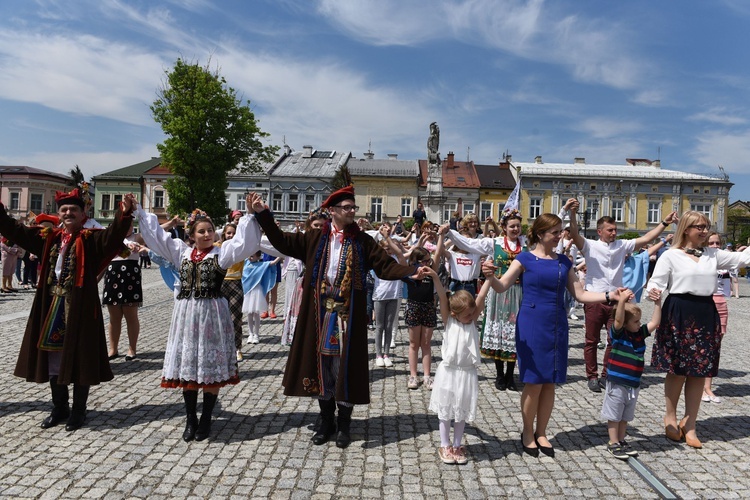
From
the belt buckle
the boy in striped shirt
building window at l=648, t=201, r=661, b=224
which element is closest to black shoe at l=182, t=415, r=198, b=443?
the belt buckle

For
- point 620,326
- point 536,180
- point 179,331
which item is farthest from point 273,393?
point 536,180

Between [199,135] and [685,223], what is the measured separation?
30.7 m

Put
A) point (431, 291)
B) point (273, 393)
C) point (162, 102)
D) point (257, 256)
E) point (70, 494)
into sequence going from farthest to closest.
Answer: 1. point (162, 102)
2. point (257, 256)
3. point (431, 291)
4. point (273, 393)
5. point (70, 494)

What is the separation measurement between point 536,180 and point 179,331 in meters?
59.5

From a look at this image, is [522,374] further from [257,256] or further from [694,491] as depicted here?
[257,256]

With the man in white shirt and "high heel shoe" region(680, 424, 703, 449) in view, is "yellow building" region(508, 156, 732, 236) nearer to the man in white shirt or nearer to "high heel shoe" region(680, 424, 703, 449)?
the man in white shirt

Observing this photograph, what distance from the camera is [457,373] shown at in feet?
14.5

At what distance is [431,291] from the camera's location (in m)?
6.93

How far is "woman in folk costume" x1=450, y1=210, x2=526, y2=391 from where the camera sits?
21.4 feet

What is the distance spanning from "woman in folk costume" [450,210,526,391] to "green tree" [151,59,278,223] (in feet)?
89.9

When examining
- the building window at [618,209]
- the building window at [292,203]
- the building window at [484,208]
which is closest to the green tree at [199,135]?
the building window at [292,203]

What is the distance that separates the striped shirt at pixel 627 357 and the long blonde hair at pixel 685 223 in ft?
2.98

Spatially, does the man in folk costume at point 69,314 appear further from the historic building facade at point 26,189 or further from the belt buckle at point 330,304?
the historic building facade at point 26,189

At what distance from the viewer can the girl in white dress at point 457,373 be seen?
4.32m
